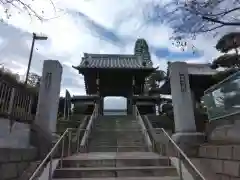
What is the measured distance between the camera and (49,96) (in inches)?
300

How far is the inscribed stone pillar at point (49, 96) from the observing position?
729 centimetres

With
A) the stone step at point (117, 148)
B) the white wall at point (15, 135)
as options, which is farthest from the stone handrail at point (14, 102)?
the stone step at point (117, 148)

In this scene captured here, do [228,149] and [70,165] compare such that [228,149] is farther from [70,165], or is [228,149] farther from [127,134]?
[127,134]

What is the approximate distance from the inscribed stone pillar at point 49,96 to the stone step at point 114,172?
6.89ft

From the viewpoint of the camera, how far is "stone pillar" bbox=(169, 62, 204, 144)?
6.83 meters

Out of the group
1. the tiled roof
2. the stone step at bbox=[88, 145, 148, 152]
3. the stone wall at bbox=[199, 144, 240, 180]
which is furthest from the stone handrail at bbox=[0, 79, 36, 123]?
the tiled roof

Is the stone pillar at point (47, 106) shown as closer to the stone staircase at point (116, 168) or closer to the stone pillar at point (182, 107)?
the stone staircase at point (116, 168)

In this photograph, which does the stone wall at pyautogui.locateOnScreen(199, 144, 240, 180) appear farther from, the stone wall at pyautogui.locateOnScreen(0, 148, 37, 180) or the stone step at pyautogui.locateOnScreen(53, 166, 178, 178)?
the stone wall at pyautogui.locateOnScreen(0, 148, 37, 180)

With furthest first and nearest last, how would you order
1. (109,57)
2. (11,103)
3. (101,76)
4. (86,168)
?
(109,57)
(101,76)
(86,168)
(11,103)

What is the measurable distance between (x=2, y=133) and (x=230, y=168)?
4.39 m

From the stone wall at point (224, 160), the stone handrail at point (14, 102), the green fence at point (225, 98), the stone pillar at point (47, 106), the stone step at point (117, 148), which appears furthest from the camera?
the stone step at point (117, 148)

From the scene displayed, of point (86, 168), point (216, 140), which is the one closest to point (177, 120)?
point (216, 140)

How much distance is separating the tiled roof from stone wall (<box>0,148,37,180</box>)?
16.0 meters

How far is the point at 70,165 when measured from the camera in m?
5.90
